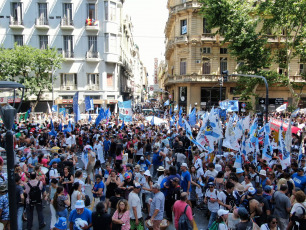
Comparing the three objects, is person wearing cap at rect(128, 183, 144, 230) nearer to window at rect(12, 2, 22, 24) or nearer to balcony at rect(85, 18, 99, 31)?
balcony at rect(85, 18, 99, 31)

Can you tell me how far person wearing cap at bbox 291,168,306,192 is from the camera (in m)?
6.84

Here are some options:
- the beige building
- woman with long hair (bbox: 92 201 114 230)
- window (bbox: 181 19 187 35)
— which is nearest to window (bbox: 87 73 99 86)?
the beige building

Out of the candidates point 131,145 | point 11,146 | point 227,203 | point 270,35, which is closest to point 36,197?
point 11,146

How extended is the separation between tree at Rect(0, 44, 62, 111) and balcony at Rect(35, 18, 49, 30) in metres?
5.03

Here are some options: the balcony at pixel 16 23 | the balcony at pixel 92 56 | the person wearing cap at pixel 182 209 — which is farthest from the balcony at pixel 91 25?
the person wearing cap at pixel 182 209

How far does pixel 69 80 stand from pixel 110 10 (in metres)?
10.4

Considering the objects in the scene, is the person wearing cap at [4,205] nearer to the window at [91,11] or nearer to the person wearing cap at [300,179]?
the person wearing cap at [300,179]

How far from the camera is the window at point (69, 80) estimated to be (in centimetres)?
3366

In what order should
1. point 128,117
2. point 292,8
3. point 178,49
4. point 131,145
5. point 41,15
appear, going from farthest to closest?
1. point 178,49
2. point 41,15
3. point 292,8
4. point 128,117
5. point 131,145

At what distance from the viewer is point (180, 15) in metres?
35.5

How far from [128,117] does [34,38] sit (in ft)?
76.1

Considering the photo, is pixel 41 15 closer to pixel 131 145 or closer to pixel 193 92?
pixel 193 92

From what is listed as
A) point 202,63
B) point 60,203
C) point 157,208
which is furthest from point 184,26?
point 60,203

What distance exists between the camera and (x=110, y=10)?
3381 cm
